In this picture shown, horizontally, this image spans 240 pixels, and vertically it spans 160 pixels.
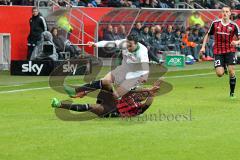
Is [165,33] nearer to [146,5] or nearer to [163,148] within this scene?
[146,5]

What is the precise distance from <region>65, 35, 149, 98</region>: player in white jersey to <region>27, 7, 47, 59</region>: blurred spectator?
1489cm

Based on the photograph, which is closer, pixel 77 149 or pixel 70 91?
pixel 77 149

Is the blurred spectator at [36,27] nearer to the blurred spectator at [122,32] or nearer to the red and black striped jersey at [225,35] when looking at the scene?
the blurred spectator at [122,32]

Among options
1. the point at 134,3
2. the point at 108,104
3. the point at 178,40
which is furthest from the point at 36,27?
the point at 108,104

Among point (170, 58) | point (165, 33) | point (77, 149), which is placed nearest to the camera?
point (77, 149)

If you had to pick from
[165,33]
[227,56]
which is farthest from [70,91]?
[165,33]

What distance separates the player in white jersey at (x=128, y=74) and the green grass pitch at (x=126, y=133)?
2.16 ft

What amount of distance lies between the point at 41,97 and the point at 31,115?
4.01 meters

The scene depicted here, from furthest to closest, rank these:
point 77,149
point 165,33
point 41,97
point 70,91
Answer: point 165,33
point 41,97
point 70,91
point 77,149

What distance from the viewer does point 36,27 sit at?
30.0 m

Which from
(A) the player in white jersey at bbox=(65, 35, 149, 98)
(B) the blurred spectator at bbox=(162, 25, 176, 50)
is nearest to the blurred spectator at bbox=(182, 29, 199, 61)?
(B) the blurred spectator at bbox=(162, 25, 176, 50)

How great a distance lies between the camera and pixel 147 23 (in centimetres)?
3800

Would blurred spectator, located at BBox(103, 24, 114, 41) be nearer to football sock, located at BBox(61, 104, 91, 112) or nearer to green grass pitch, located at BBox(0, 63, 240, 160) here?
green grass pitch, located at BBox(0, 63, 240, 160)

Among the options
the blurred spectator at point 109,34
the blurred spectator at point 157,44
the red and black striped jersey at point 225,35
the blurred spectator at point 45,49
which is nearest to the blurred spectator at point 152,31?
the blurred spectator at point 157,44
